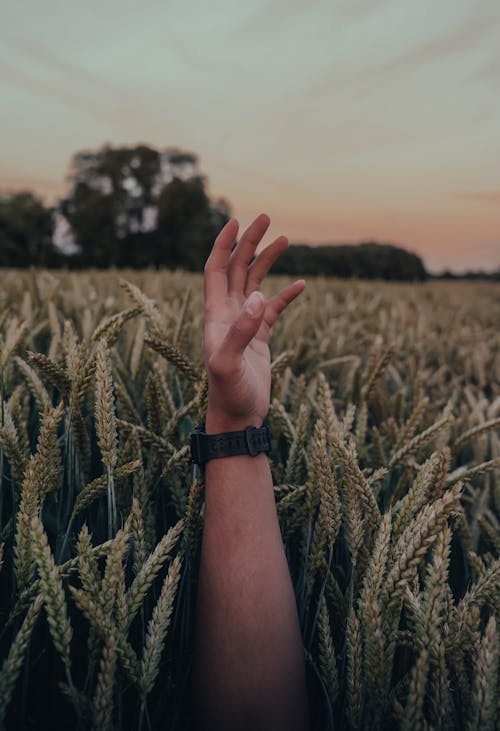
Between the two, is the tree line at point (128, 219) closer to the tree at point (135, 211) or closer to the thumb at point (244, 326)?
the tree at point (135, 211)

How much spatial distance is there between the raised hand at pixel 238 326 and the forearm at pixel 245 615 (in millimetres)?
87

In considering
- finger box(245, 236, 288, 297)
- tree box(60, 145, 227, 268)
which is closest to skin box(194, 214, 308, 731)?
finger box(245, 236, 288, 297)

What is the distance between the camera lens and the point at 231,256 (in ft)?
4.17

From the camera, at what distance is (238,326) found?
88 cm

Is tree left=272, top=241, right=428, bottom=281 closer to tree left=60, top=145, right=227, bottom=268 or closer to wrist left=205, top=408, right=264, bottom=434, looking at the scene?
tree left=60, top=145, right=227, bottom=268

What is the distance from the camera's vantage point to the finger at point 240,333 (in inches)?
34.3

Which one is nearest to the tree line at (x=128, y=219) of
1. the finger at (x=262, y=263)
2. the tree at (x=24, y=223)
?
the tree at (x=24, y=223)

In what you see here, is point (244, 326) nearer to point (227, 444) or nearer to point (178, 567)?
point (227, 444)

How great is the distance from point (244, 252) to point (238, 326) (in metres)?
0.43

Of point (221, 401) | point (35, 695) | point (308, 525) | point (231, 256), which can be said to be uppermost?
point (231, 256)

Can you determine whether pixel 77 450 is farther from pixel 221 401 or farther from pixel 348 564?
pixel 348 564

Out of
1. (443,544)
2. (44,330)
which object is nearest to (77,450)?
(443,544)

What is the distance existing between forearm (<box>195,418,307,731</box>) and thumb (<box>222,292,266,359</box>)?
20 cm

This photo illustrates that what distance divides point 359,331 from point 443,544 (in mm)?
2158
